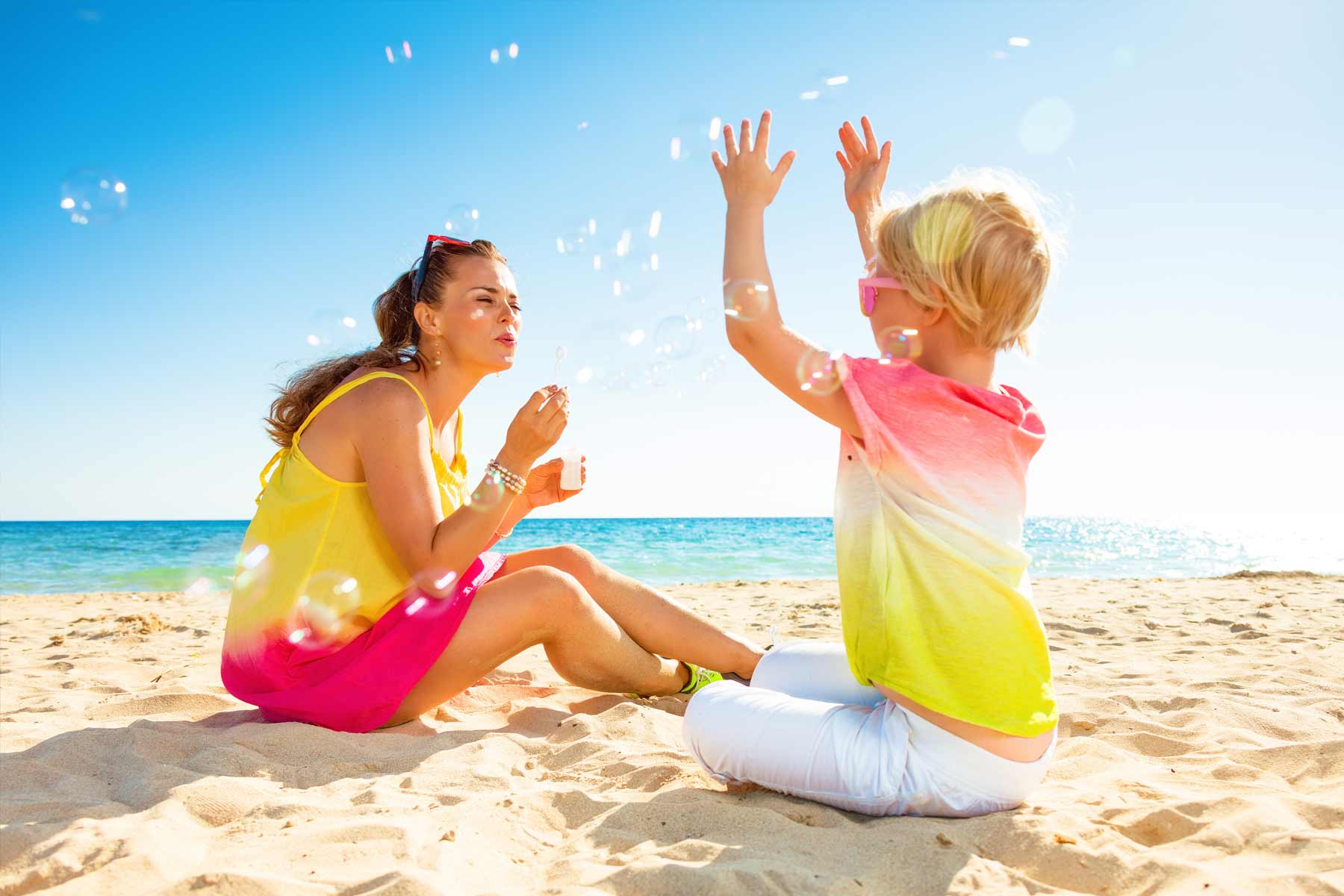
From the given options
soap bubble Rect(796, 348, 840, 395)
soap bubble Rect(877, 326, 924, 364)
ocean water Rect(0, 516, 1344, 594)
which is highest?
soap bubble Rect(877, 326, 924, 364)

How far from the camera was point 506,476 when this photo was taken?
2664 millimetres

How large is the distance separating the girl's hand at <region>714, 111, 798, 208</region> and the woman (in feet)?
3.67

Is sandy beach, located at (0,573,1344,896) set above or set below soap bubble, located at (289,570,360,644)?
below

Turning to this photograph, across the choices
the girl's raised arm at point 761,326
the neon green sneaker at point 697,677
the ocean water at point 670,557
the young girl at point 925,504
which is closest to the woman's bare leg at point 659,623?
the neon green sneaker at point 697,677

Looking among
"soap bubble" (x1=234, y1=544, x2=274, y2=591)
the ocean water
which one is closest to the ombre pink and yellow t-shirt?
"soap bubble" (x1=234, y1=544, x2=274, y2=591)

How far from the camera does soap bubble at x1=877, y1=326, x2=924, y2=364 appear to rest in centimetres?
189

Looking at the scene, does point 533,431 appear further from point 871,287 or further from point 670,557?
point 670,557

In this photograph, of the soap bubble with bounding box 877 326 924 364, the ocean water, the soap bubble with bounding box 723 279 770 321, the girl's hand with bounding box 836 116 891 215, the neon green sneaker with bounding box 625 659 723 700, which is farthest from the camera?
the ocean water

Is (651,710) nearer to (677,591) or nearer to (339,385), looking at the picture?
(339,385)

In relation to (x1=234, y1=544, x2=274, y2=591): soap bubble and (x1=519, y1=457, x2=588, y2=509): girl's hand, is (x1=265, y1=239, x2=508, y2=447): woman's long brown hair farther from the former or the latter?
(x1=519, y1=457, x2=588, y2=509): girl's hand

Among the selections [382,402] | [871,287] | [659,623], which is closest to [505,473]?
[382,402]

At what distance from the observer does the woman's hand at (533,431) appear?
270cm

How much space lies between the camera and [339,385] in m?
2.69

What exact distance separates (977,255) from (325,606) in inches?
83.8
